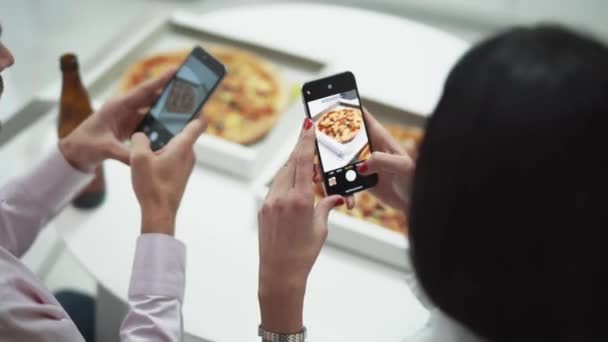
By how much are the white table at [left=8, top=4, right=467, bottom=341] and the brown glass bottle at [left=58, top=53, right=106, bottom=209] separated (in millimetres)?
22

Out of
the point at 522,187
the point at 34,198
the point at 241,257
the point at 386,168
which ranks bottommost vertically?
the point at 241,257

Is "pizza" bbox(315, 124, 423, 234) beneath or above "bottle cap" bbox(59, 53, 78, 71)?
beneath

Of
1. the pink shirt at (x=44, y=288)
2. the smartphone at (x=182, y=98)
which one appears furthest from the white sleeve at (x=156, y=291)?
the smartphone at (x=182, y=98)

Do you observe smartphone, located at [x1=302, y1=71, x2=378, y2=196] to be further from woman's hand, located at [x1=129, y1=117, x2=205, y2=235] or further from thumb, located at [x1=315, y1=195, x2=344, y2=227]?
woman's hand, located at [x1=129, y1=117, x2=205, y2=235]

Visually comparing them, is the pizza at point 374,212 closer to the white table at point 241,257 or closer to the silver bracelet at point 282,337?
the white table at point 241,257

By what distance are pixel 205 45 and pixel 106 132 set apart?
0.58 m

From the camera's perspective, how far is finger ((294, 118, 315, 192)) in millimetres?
793

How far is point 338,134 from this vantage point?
941mm

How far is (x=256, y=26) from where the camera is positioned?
1.66 metres

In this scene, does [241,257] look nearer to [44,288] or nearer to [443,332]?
[44,288]

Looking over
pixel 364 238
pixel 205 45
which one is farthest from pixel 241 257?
pixel 205 45

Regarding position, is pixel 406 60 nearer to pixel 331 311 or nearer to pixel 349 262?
pixel 349 262

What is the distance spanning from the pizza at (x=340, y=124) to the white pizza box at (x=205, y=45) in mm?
326

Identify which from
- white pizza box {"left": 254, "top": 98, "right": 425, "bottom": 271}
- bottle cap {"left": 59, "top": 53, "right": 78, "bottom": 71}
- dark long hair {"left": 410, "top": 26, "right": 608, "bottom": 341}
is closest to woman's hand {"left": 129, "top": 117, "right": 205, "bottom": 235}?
white pizza box {"left": 254, "top": 98, "right": 425, "bottom": 271}
